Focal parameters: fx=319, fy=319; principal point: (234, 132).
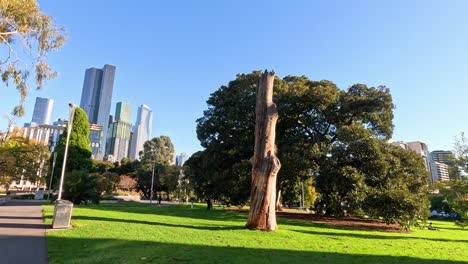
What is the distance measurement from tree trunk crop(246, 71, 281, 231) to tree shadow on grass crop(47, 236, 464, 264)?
434cm

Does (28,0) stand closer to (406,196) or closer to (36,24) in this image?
(36,24)

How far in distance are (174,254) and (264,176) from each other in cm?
636

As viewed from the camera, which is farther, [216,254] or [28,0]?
[28,0]

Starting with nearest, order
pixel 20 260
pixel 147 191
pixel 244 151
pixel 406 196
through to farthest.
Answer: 1. pixel 20 260
2. pixel 406 196
3. pixel 244 151
4. pixel 147 191

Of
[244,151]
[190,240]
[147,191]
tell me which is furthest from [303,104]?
[147,191]

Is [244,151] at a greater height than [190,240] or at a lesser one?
greater

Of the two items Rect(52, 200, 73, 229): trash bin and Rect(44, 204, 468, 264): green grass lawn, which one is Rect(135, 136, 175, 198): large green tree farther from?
Rect(44, 204, 468, 264): green grass lawn

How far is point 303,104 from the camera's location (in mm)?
24203

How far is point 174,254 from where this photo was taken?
311 inches

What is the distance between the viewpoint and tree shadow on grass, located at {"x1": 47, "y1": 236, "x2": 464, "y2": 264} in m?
7.33

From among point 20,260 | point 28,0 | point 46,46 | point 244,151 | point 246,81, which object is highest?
point 246,81

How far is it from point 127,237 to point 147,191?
62.0 m

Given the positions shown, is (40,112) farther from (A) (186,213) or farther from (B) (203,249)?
(B) (203,249)

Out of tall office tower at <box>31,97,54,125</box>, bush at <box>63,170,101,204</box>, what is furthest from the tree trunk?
tall office tower at <box>31,97,54,125</box>
